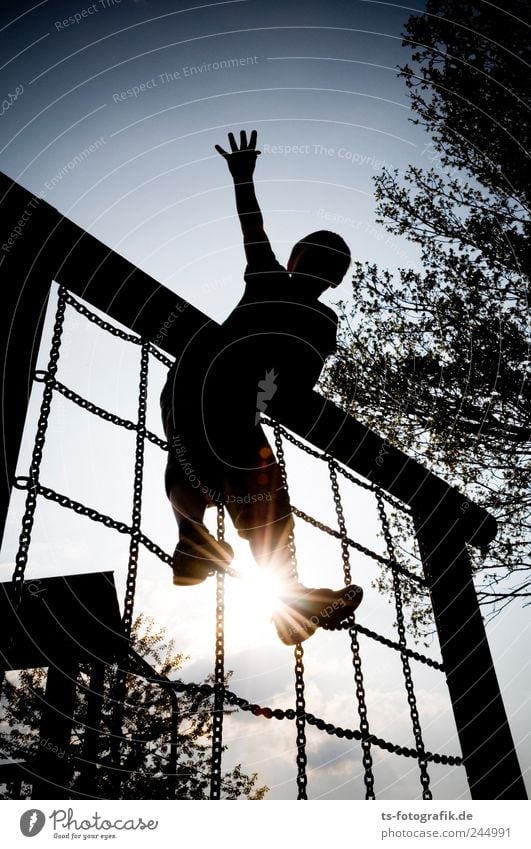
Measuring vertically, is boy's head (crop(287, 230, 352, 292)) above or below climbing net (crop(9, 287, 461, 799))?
above

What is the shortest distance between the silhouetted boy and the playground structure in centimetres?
17

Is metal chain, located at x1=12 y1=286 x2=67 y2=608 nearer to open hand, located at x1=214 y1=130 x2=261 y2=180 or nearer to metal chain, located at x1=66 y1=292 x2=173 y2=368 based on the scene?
metal chain, located at x1=66 y1=292 x2=173 y2=368

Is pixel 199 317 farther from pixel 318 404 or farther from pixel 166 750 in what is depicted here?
pixel 166 750

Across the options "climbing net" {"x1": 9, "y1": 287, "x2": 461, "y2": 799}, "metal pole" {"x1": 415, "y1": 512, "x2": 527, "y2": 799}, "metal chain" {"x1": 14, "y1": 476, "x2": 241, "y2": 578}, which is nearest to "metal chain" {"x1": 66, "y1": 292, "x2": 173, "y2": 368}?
"climbing net" {"x1": 9, "y1": 287, "x2": 461, "y2": 799}

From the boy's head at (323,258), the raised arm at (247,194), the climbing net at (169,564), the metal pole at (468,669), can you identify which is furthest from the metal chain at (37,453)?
the metal pole at (468,669)

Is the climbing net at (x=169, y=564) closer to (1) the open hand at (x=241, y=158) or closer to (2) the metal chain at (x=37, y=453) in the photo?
(2) the metal chain at (x=37, y=453)

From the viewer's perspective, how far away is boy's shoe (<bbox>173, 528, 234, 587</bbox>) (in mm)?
1994

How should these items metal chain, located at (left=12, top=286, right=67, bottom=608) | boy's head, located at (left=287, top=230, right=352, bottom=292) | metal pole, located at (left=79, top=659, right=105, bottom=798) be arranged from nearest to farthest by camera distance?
metal chain, located at (left=12, top=286, right=67, bottom=608) → boy's head, located at (left=287, top=230, right=352, bottom=292) → metal pole, located at (left=79, top=659, right=105, bottom=798)

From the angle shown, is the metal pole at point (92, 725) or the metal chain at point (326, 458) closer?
the metal chain at point (326, 458)

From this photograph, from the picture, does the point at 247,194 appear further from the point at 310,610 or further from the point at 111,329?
the point at 310,610

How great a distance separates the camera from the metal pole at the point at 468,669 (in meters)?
2.86
